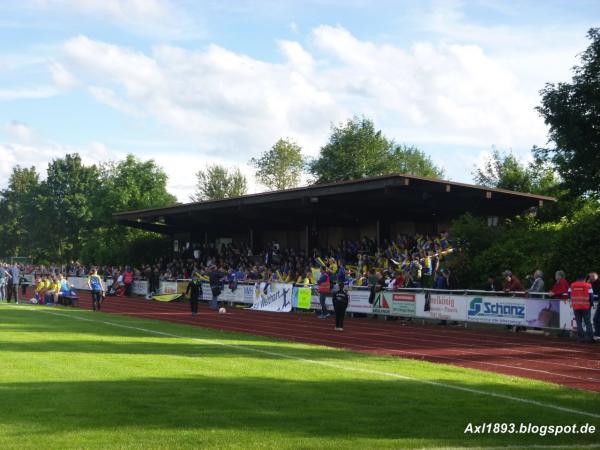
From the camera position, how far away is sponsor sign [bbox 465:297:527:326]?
22558 mm

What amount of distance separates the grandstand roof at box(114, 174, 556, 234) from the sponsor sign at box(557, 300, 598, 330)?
10.0m

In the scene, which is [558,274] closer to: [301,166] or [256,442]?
[256,442]

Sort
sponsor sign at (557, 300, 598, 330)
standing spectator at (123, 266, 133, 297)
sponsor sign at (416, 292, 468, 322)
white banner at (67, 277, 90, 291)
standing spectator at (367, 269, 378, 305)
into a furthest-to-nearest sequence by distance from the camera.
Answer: white banner at (67, 277, 90, 291), standing spectator at (123, 266, 133, 297), standing spectator at (367, 269, 378, 305), sponsor sign at (416, 292, 468, 322), sponsor sign at (557, 300, 598, 330)

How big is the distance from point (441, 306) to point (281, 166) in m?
71.4

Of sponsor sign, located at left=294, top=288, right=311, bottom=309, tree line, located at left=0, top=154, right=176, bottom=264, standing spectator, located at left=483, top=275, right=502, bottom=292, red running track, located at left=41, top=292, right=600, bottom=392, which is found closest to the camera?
red running track, located at left=41, top=292, right=600, bottom=392

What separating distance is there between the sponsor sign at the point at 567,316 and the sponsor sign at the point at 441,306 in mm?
3871

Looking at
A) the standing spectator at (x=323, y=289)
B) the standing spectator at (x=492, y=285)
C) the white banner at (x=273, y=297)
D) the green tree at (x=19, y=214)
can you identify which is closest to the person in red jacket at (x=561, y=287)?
the standing spectator at (x=492, y=285)

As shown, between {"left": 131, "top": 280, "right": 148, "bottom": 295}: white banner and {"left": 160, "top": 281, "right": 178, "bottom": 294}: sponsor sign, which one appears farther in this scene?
{"left": 131, "top": 280, "right": 148, "bottom": 295}: white banner

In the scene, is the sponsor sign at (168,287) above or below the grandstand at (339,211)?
below

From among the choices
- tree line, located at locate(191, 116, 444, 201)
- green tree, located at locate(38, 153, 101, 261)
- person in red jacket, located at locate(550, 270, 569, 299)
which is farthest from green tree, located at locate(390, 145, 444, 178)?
person in red jacket, located at locate(550, 270, 569, 299)

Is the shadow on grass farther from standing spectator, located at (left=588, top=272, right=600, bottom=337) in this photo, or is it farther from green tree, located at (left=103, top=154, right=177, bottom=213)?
green tree, located at (left=103, top=154, right=177, bottom=213)

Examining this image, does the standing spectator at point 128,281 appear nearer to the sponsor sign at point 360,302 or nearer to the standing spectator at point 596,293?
the sponsor sign at point 360,302

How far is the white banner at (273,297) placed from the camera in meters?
32.8

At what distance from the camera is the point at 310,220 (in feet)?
145
